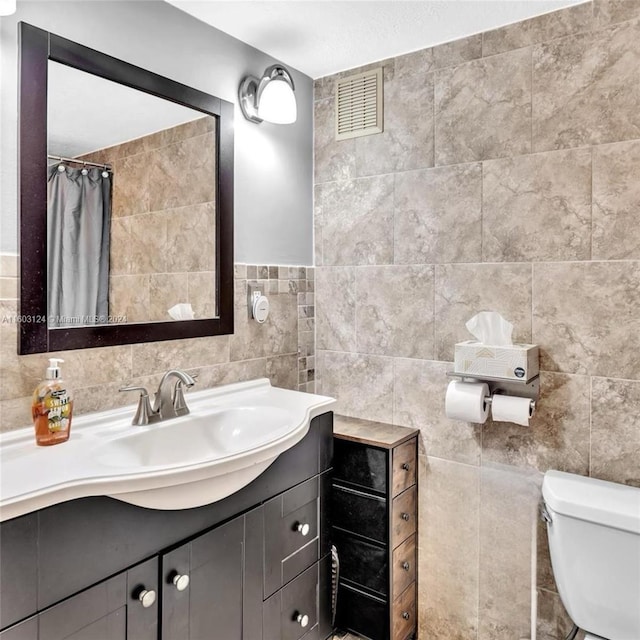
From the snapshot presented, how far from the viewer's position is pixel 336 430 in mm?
1993

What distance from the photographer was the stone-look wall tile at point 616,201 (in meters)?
1.55

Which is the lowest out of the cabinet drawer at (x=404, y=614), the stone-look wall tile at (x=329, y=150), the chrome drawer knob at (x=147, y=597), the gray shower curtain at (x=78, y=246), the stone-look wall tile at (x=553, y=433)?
the cabinet drawer at (x=404, y=614)

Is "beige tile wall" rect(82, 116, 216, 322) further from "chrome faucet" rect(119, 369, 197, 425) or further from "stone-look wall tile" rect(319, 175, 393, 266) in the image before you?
"stone-look wall tile" rect(319, 175, 393, 266)

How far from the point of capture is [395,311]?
2.04m

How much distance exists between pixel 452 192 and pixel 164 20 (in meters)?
1.15

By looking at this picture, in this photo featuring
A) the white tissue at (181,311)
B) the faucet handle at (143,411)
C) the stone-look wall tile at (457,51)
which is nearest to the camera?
the faucet handle at (143,411)

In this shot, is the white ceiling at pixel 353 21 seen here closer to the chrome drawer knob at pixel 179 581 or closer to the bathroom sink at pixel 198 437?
the bathroom sink at pixel 198 437

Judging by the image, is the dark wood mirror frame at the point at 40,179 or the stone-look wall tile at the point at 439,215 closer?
the dark wood mirror frame at the point at 40,179

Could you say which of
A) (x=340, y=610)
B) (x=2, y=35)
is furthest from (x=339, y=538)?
(x=2, y=35)

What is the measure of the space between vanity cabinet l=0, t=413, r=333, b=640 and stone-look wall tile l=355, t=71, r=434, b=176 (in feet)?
3.40

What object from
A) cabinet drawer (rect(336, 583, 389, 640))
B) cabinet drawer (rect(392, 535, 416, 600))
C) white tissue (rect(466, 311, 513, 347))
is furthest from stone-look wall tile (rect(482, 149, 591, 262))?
cabinet drawer (rect(336, 583, 389, 640))

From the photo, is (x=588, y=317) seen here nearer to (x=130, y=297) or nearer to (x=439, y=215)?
(x=439, y=215)

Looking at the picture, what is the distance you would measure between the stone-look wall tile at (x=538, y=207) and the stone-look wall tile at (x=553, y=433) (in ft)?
1.43

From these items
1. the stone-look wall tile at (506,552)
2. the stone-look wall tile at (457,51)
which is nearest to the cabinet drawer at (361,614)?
the stone-look wall tile at (506,552)
